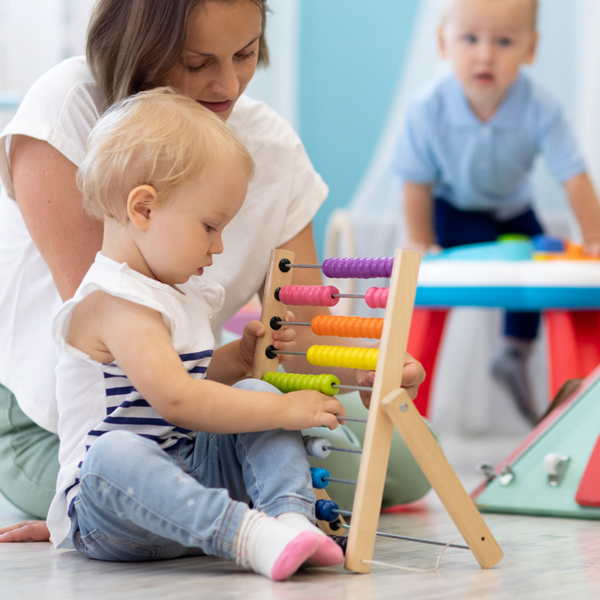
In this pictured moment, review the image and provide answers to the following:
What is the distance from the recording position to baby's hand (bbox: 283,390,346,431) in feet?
2.68

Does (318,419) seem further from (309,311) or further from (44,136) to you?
(44,136)

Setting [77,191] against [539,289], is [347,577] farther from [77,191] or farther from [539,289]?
[539,289]

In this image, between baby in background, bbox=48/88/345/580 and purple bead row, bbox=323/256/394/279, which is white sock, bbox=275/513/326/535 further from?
purple bead row, bbox=323/256/394/279

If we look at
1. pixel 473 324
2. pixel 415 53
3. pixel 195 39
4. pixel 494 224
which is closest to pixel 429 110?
pixel 494 224

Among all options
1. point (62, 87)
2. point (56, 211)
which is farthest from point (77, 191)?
point (62, 87)

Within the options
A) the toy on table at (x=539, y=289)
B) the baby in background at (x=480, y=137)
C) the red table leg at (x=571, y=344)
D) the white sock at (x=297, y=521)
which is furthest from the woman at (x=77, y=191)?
the baby in background at (x=480, y=137)

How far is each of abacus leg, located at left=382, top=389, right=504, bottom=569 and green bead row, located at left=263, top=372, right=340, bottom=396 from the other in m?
0.09

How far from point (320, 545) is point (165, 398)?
0.21 meters

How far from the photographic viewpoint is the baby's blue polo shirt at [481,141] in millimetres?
2074

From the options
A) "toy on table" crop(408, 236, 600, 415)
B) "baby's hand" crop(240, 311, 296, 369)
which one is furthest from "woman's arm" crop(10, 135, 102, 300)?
"toy on table" crop(408, 236, 600, 415)

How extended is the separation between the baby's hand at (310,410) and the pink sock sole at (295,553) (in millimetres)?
115

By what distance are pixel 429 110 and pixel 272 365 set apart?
4.27ft

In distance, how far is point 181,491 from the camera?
0.77m

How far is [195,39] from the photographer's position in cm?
95
